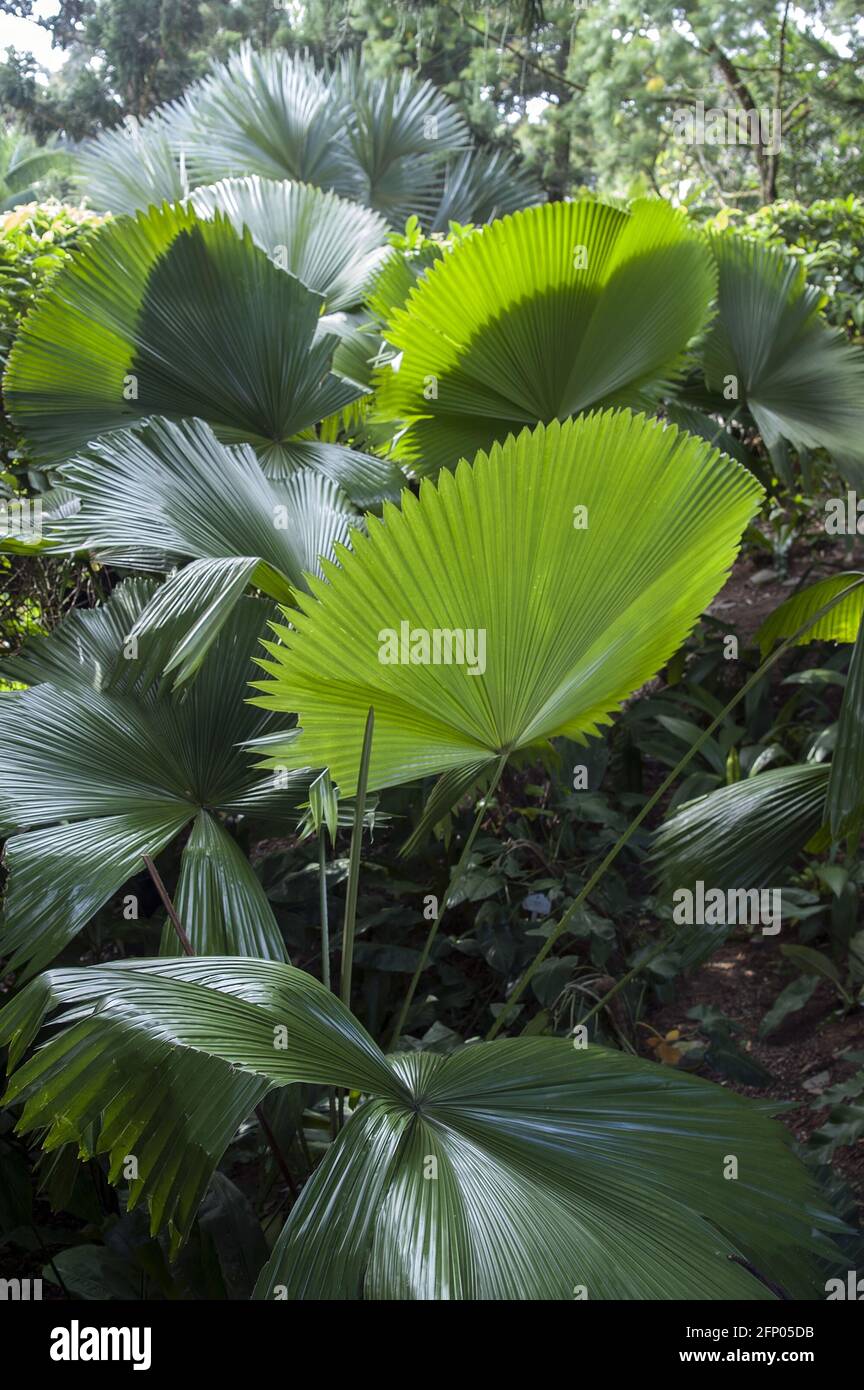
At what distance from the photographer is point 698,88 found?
402 inches

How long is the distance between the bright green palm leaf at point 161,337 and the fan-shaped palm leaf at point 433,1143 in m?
1.71

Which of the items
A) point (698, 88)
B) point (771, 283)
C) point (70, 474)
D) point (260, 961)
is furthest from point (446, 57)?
point (260, 961)

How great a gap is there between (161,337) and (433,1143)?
1999mm

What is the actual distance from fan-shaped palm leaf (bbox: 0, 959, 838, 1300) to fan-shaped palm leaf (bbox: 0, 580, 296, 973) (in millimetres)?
449

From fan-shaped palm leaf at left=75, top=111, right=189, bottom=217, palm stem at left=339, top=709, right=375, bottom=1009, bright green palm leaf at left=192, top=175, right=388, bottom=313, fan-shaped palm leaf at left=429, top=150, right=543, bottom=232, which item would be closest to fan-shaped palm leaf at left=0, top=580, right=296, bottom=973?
palm stem at left=339, top=709, right=375, bottom=1009

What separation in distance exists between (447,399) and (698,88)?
9.20m

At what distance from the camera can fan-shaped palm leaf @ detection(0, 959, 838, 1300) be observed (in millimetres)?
997

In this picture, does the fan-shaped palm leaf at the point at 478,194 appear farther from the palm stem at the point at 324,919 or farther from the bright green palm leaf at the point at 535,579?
the bright green palm leaf at the point at 535,579

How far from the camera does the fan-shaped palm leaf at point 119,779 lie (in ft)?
5.57

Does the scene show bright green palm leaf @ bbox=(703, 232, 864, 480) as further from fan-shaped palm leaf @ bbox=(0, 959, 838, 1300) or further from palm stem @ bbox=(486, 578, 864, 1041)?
fan-shaped palm leaf @ bbox=(0, 959, 838, 1300)

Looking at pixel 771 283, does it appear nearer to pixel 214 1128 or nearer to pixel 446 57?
pixel 214 1128
